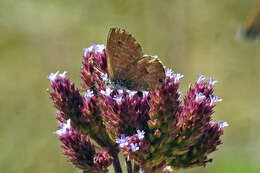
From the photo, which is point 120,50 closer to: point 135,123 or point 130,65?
point 130,65

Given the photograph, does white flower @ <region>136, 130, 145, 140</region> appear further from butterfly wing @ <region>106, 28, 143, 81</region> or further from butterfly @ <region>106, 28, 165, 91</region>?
butterfly wing @ <region>106, 28, 143, 81</region>

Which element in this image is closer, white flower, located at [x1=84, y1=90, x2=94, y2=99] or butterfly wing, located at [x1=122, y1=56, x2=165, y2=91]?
butterfly wing, located at [x1=122, y1=56, x2=165, y2=91]
